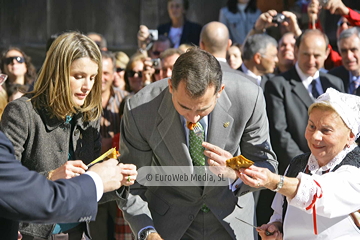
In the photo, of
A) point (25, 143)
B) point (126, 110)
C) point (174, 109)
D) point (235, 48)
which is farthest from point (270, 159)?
point (235, 48)

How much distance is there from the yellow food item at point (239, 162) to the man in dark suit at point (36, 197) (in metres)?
0.77

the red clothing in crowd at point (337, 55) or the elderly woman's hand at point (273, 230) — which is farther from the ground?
the red clothing in crowd at point (337, 55)

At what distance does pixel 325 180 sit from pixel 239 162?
0.49 metres

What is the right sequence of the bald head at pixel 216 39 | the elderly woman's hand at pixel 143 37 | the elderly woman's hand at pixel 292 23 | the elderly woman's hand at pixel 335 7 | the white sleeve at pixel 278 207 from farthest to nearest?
the elderly woman's hand at pixel 143 37 < the elderly woman's hand at pixel 292 23 < the elderly woman's hand at pixel 335 7 < the bald head at pixel 216 39 < the white sleeve at pixel 278 207

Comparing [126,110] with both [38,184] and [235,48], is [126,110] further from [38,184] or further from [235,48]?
[235,48]

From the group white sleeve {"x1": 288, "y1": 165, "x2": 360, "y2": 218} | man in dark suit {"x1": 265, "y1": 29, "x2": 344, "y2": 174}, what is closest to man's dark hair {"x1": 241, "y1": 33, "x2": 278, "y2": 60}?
man in dark suit {"x1": 265, "y1": 29, "x2": 344, "y2": 174}

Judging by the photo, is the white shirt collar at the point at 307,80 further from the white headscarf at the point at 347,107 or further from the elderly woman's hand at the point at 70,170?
the elderly woman's hand at the point at 70,170

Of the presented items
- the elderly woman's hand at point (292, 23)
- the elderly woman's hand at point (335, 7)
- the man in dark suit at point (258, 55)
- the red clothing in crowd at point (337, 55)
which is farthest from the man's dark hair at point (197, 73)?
the red clothing in crowd at point (337, 55)

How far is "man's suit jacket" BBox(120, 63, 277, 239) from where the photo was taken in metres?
3.62

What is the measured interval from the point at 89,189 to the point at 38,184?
0.93 feet

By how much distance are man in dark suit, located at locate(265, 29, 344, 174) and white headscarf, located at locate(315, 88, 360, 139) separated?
7.06 feet

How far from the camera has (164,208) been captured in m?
3.73

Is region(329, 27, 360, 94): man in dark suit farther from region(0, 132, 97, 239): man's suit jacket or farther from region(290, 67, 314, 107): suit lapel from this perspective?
region(0, 132, 97, 239): man's suit jacket

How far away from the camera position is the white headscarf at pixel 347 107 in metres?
3.24
